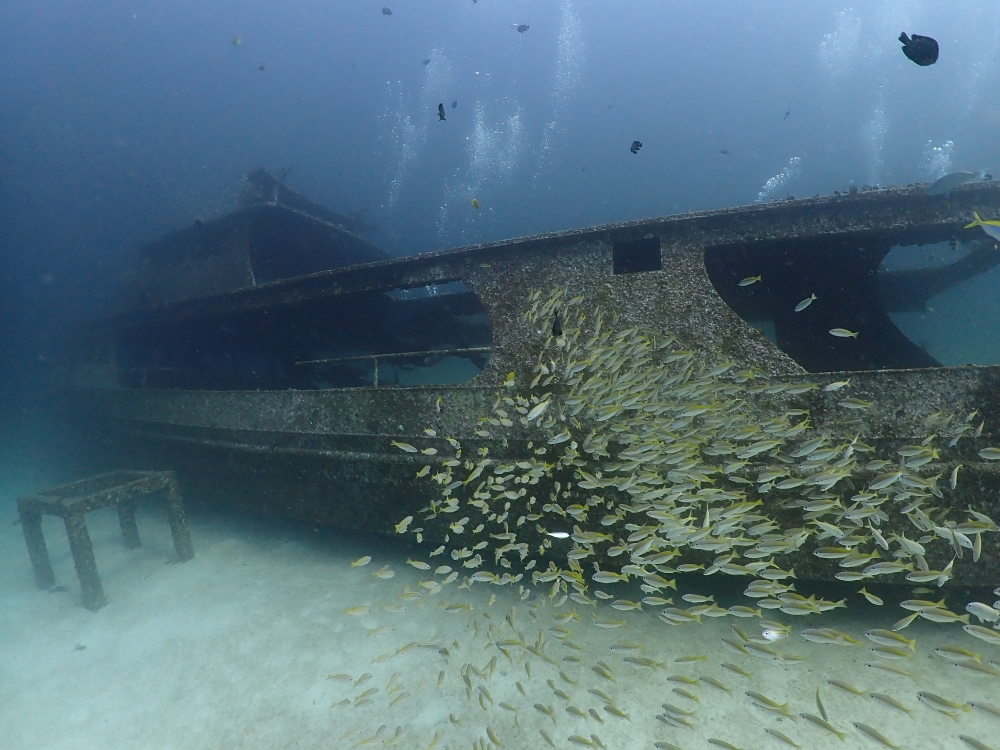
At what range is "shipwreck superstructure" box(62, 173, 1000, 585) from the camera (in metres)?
4.09

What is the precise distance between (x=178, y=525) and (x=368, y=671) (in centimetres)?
498

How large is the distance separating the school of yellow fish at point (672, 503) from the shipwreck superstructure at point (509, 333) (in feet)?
0.31

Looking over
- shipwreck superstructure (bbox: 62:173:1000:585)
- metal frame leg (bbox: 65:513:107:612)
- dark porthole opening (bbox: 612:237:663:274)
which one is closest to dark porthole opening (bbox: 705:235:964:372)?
shipwreck superstructure (bbox: 62:173:1000:585)

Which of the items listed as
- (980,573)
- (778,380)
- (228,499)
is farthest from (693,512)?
(228,499)

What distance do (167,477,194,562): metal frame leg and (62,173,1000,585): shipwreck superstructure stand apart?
0.60 meters

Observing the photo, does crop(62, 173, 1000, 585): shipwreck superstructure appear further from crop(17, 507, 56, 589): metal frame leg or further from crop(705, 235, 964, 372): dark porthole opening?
crop(17, 507, 56, 589): metal frame leg

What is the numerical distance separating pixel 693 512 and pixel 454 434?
8.62ft

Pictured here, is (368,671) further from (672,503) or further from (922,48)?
(922,48)

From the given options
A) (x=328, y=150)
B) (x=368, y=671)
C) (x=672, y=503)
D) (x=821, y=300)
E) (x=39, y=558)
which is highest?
(x=328, y=150)

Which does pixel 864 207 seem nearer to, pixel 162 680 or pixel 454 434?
pixel 454 434

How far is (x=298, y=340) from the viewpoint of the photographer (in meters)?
10.9

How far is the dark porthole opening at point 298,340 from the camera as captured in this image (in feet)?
30.7

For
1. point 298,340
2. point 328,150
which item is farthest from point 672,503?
point 328,150

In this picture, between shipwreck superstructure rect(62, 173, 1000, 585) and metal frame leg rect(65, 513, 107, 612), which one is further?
metal frame leg rect(65, 513, 107, 612)
